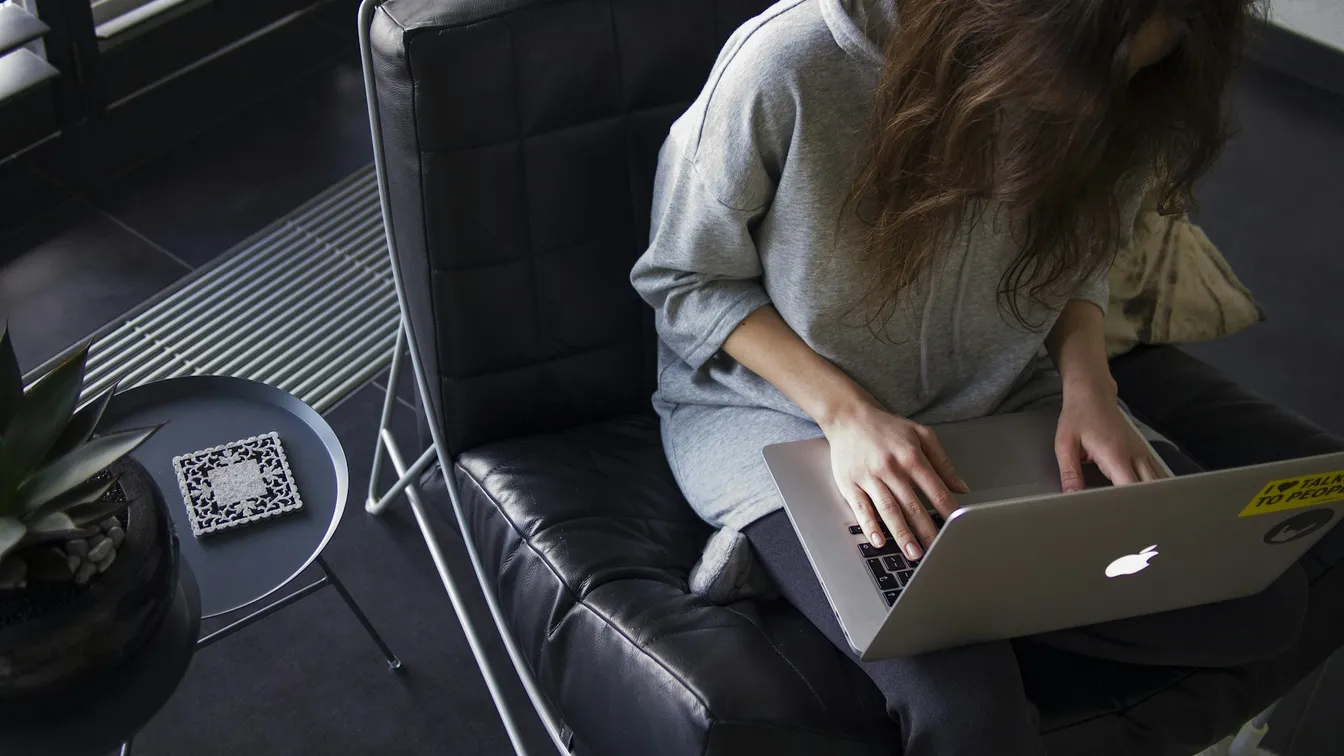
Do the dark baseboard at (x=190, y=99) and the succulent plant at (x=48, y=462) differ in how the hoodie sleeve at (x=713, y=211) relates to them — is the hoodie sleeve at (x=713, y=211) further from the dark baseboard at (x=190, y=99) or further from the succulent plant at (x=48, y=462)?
the dark baseboard at (x=190, y=99)

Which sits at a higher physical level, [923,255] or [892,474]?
[923,255]

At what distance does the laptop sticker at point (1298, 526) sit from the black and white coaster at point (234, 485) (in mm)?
908

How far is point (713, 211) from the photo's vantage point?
1.10 metres

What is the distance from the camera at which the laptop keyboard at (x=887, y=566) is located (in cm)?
105

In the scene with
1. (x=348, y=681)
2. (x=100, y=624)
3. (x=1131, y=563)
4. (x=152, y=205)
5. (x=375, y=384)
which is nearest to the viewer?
(x=100, y=624)

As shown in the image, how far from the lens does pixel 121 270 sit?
6.51 feet

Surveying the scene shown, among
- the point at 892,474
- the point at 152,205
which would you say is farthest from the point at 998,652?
the point at 152,205

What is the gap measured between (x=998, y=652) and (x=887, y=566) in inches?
4.9

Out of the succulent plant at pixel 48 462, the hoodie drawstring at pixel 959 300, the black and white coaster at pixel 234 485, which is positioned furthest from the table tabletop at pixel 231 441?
the hoodie drawstring at pixel 959 300

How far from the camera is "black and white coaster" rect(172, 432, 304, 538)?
46.3 inches

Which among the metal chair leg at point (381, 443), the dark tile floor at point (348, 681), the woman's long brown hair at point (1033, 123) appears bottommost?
the dark tile floor at point (348, 681)

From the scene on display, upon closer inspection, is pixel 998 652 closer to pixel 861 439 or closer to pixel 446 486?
pixel 861 439

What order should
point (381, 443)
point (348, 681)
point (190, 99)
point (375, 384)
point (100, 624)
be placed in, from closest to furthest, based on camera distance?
point (100, 624), point (348, 681), point (381, 443), point (375, 384), point (190, 99)

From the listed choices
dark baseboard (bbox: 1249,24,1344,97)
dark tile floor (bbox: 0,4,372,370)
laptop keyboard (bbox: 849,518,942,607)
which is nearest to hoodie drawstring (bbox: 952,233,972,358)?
laptop keyboard (bbox: 849,518,942,607)
